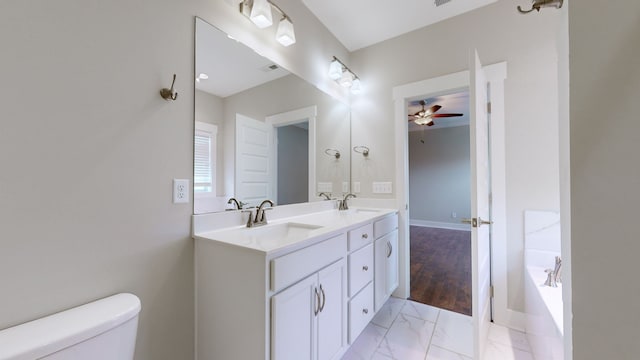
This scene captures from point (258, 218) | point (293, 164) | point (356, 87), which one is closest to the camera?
point (258, 218)

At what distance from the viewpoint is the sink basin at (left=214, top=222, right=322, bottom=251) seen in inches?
42.0

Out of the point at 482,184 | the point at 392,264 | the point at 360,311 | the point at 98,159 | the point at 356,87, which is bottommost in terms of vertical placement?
the point at 360,311

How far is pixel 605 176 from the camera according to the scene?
476 millimetres

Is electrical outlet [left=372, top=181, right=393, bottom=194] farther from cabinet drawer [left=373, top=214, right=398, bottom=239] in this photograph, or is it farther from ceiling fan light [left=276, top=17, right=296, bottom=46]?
ceiling fan light [left=276, top=17, right=296, bottom=46]

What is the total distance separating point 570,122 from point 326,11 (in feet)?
7.14

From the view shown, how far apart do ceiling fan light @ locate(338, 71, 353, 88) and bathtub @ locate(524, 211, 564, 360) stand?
6.35ft

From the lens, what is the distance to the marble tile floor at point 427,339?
1595 mm

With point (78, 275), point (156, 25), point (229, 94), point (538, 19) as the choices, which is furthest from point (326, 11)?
point (78, 275)

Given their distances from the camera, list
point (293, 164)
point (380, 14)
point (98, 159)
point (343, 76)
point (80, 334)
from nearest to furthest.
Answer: point (80, 334)
point (98, 159)
point (293, 164)
point (380, 14)
point (343, 76)

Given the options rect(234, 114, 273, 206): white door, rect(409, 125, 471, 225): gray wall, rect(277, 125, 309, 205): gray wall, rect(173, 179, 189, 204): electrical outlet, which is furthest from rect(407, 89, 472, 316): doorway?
rect(173, 179, 189, 204): electrical outlet

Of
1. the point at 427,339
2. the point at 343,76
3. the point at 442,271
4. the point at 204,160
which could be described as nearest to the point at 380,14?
the point at 343,76

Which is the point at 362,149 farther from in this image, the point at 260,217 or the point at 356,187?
the point at 260,217

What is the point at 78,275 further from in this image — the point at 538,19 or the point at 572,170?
the point at 538,19

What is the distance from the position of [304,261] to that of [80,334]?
0.79m
